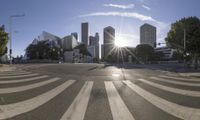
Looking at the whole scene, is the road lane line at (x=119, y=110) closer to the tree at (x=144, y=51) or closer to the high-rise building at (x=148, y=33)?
the tree at (x=144, y=51)

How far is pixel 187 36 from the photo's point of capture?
4375 cm

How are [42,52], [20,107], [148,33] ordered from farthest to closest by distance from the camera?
[148,33] < [42,52] < [20,107]

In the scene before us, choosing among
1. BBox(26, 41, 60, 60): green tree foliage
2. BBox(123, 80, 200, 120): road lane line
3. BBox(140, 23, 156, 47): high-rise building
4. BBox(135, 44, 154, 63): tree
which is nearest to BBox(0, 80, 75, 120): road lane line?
BBox(123, 80, 200, 120): road lane line

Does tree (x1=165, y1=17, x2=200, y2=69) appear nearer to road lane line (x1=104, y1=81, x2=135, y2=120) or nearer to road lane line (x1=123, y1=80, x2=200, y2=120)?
road lane line (x1=123, y1=80, x2=200, y2=120)

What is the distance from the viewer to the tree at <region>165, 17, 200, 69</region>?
41841mm

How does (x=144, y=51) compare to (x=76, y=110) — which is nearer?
(x=76, y=110)

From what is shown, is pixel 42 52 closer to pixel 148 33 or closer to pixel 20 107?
pixel 148 33

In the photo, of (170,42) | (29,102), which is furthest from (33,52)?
(29,102)

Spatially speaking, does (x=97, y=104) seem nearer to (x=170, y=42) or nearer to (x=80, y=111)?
(x=80, y=111)

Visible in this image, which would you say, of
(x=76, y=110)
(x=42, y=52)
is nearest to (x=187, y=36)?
(x=76, y=110)

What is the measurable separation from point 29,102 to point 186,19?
1943 inches

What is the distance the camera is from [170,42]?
52406 millimetres

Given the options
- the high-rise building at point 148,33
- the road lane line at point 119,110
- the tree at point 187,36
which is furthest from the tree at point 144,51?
the road lane line at point 119,110

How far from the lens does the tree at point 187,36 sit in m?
41.8
